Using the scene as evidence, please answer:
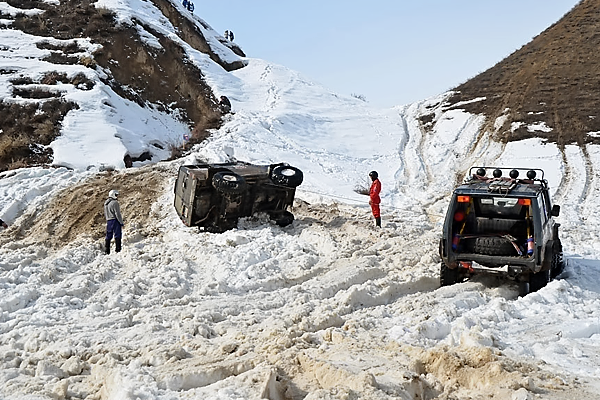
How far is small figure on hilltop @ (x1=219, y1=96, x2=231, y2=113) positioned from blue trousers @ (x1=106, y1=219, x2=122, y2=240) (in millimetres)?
17025

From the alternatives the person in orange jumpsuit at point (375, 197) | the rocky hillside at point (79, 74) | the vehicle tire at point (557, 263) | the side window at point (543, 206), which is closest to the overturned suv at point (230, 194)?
the person in orange jumpsuit at point (375, 197)

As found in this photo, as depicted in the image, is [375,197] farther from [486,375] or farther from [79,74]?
[79,74]

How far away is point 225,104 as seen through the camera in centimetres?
2867

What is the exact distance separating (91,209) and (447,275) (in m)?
9.06

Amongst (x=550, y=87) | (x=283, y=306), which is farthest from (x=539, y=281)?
(x=550, y=87)

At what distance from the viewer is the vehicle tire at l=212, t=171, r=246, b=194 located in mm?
11828

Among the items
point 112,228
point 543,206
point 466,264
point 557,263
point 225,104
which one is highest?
point 225,104

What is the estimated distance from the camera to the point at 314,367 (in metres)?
5.97

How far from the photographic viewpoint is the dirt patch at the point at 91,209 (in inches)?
511

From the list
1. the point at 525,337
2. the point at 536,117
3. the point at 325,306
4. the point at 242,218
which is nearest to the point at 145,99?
the point at 242,218

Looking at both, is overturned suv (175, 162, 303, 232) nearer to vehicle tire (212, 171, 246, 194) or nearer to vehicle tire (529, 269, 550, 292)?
vehicle tire (212, 171, 246, 194)

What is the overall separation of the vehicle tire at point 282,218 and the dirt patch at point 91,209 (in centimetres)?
283

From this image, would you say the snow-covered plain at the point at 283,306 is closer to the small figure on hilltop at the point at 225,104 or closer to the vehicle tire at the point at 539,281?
the vehicle tire at the point at 539,281

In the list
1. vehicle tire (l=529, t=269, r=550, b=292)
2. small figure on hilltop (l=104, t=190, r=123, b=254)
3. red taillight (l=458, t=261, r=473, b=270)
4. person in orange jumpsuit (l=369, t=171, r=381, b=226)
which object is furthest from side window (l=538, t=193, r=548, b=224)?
small figure on hilltop (l=104, t=190, r=123, b=254)
